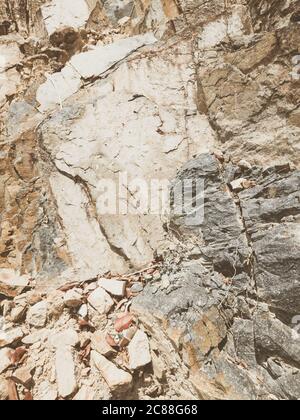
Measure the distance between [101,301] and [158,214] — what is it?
4.16 feet

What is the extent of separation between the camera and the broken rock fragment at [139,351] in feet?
8.99

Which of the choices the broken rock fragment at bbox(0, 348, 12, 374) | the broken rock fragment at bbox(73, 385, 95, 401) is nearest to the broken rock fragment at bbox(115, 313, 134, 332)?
the broken rock fragment at bbox(73, 385, 95, 401)

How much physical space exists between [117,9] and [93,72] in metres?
2.29

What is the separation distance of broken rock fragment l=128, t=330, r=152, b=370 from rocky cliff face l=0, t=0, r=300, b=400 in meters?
0.02

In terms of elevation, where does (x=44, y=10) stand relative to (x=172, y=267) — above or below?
above

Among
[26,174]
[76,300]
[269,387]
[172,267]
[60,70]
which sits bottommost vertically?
[269,387]

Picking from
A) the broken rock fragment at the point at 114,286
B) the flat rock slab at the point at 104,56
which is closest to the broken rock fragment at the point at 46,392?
the broken rock fragment at the point at 114,286

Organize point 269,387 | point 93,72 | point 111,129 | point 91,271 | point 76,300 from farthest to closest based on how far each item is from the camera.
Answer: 1. point 93,72
2. point 111,129
3. point 91,271
4. point 76,300
5. point 269,387

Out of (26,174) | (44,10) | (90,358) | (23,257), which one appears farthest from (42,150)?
(44,10)

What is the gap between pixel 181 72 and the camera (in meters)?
4.62

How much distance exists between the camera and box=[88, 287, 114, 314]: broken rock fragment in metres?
3.22

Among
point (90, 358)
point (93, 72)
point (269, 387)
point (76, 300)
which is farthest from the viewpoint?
point (93, 72)

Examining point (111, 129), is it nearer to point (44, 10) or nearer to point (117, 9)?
point (117, 9)

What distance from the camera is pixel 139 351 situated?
9.26 ft
